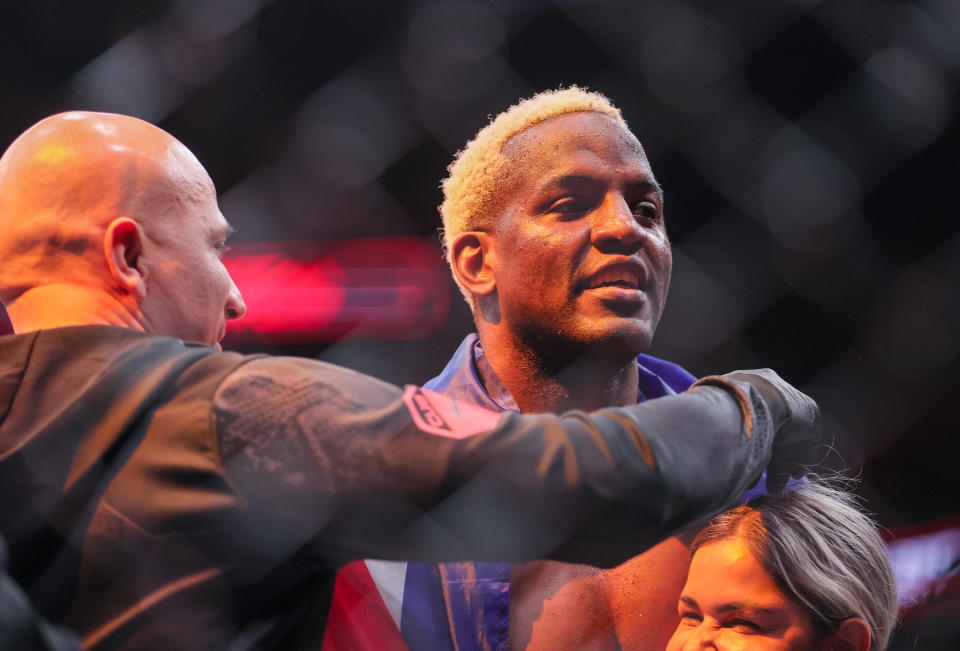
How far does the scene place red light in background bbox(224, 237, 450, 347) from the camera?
231 centimetres

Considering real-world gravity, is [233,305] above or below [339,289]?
above

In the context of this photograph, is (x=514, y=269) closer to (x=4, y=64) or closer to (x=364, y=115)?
(x=364, y=115)

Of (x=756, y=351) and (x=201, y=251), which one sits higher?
(x=201, y=251)

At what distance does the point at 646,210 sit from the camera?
1434mm

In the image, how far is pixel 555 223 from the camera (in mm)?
1390

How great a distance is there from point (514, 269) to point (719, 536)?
50 cm

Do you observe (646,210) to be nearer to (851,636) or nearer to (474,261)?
(474,261)

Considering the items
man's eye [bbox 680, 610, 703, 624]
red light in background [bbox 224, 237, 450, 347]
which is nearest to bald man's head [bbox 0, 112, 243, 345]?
man's eye [bbox 680, 610, 703, 624]

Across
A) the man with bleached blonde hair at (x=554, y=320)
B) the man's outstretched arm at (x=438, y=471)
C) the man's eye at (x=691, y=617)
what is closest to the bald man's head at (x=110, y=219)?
the man's outstretched arm at (x=438, y=471)

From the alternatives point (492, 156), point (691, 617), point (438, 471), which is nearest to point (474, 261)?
point (492, 156)

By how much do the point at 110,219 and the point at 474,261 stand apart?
0.69 meters

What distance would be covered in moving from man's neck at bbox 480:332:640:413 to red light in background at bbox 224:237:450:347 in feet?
2.64

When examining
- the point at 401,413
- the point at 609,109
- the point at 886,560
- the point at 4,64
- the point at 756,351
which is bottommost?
the point at 756,351

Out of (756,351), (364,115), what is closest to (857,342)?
(756,351)
